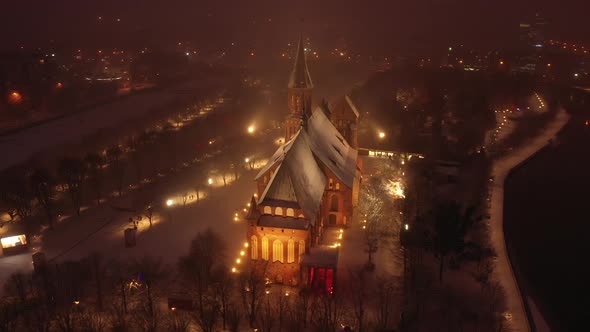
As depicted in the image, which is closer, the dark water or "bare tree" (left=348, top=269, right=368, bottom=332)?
"bare tree" (left=348, top=269, right=368, bottom=332)

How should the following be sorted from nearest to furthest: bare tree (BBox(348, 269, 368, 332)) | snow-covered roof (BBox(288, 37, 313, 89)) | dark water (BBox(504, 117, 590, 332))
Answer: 1. bare tree (BBox(348, 269, 368, 332))
2. dark water (BBox(504, 117, 590, 332))
3. snow-covered roof (BBox(288, 37, 313, 89))

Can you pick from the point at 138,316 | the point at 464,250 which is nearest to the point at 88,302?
Result: the point at 138,316

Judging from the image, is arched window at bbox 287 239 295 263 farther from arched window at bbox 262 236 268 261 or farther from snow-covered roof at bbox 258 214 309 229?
arched window at bbox 262 236 268 261

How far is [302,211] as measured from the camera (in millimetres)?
35906

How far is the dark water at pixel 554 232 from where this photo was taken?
126 feet

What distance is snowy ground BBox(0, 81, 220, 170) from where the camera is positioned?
69.4m

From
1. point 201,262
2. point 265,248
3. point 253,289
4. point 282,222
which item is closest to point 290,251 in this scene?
point 265,248

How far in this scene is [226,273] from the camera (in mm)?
35594

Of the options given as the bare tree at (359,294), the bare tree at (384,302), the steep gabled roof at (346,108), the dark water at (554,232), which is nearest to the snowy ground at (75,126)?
the steep gabled roof at (346,108)

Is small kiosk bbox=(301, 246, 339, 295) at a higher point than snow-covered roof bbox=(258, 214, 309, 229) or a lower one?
lower

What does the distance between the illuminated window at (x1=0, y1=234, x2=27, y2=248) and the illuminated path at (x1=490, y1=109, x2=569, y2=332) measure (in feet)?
127

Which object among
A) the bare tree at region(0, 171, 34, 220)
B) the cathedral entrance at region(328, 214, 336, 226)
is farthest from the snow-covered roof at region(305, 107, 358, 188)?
the bare tree at region(0, 171, 34, 220)

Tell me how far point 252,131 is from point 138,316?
5067 centimetres

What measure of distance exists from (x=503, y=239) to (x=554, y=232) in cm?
962
